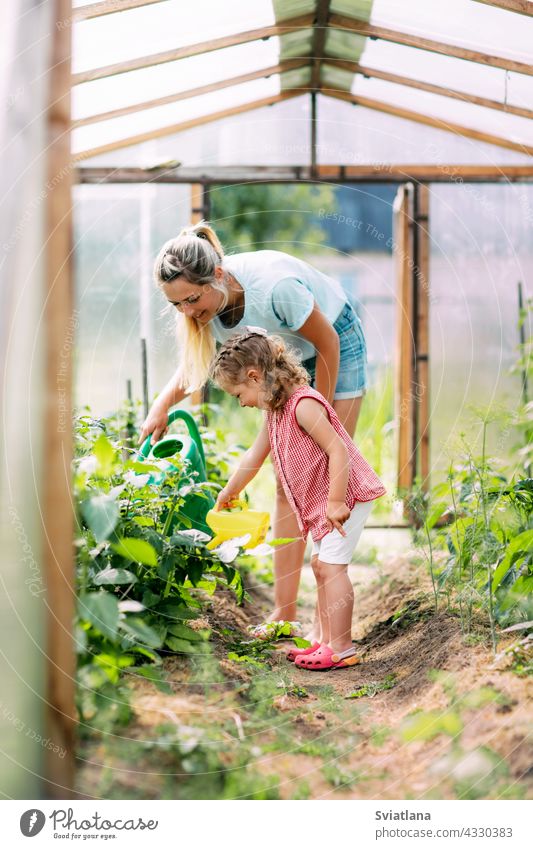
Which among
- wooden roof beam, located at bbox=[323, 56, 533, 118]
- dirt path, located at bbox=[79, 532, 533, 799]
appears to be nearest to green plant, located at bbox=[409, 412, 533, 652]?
dirt path, located at bbox=[79, 532, 533, 799]

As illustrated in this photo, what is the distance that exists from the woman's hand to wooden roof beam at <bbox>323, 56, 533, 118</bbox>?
2156 mm

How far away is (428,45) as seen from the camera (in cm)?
349

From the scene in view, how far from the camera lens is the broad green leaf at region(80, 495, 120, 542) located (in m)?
1.75

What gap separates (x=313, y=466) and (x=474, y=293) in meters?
2.61

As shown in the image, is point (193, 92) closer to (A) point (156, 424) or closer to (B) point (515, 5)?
(B) point (515, 5)

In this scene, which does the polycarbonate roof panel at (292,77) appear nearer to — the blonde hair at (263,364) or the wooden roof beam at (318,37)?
the wooden roof beam at (318,37)

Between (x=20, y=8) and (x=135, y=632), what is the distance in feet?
3.96

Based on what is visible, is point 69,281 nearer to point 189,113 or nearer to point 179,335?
point 179,335

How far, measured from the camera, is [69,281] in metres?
1.50

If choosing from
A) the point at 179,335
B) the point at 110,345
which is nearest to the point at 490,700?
the point at 179,335

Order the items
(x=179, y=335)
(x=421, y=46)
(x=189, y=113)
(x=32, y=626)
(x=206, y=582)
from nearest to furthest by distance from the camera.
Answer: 1. (x=32, y=626)
2. (x=206, y=582)
3. (x=179, y=335)
4. (x=421, y=46)
5. (x=189, y=113)

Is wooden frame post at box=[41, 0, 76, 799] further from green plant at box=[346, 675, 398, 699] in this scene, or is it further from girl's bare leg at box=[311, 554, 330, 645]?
girl's bare leg at box=[311, 554, 330, 645]

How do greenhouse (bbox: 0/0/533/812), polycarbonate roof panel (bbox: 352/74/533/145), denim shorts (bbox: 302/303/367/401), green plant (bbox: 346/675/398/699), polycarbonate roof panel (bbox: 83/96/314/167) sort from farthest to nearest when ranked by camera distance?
polycarbonate roof panel (bbox: 83/96/314/167) < polycarbonate roof panel (bbox: 352/74/533/145) < denim shorts (bbox: 302/303/367/401) < green plant (bbox: 346/675/398/699) < greenhouse (bbox: 0/0/533/812)

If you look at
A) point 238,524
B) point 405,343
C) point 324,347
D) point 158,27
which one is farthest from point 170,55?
point 405,343
